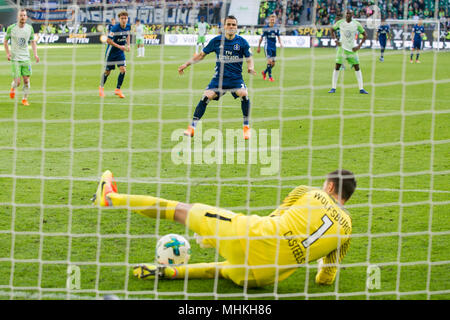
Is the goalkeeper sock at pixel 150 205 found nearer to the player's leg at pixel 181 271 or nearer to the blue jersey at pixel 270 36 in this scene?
the player's leg at pixel 181 271

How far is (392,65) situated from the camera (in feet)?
74.9

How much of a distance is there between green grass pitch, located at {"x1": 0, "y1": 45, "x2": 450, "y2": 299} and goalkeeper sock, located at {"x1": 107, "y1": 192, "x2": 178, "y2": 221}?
19.4 inches

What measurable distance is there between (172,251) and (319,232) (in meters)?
1.15

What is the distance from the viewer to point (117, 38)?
13398mm

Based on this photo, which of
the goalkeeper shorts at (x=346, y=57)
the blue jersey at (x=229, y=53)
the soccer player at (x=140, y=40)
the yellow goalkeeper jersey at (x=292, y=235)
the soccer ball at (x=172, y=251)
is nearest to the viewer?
the yellow goalkeeper jersey at (x=292, y=235)

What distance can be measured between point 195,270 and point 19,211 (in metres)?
2.23

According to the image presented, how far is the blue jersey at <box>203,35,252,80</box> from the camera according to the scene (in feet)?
32.3

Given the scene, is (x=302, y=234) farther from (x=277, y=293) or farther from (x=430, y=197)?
(x=430, y=197)

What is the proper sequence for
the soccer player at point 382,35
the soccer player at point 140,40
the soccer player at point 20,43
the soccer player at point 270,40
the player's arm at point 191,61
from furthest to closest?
the soccer player at point 140,40 → the soccer player at point 382,35 → the soccer player at point 270,40 → the soccer player at point 20,43 → the player's arm at point 191,61

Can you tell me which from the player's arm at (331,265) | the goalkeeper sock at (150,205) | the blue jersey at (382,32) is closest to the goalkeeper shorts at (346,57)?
the player's arm at (331,265)

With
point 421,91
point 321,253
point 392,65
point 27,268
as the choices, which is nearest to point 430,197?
point 321,253

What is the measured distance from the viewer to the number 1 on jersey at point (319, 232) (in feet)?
13.6

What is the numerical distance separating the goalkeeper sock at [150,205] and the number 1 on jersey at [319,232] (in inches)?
38.3

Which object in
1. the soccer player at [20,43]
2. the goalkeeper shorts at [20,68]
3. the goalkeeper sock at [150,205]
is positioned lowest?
the goalkeeper sock at [150,205]
